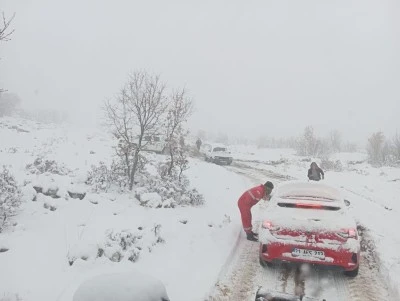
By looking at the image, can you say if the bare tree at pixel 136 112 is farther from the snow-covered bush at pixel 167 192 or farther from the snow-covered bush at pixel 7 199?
the snow-covered bush at pixel 7 199

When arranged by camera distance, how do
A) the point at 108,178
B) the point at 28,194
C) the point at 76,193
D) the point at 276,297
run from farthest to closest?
the point at 108,178, the point at 76,193, the point at 28,194, the point at 276,297

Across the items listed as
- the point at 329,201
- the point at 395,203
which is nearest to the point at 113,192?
the point at 329,201

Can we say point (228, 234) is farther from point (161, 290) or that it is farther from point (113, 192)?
point (161, 290)

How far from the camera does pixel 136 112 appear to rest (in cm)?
1185

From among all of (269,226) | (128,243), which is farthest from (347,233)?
(128,243)

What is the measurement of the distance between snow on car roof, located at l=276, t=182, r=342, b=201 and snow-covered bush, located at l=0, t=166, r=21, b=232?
5.38 m

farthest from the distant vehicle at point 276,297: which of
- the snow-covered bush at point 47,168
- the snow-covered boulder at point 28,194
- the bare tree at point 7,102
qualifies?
the bare tree at point 7,102

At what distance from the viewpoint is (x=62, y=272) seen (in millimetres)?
5922

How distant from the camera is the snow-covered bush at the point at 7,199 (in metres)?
7.31

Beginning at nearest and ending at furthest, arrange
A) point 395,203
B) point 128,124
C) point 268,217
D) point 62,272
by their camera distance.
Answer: point 62,272
point 268,217
point 128,124
point 395,203

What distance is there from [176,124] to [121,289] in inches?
347

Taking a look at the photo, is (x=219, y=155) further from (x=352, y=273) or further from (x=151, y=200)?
(x=352, y=273)

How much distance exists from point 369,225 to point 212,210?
4274mm

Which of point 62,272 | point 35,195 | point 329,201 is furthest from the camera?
point 35,195
